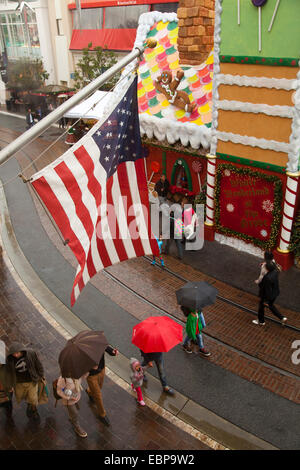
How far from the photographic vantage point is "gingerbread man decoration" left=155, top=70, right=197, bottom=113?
487 inches

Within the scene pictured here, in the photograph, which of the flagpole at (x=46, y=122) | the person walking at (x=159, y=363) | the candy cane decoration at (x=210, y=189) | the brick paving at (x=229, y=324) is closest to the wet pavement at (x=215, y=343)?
the brick paving at (x=229, y=324)

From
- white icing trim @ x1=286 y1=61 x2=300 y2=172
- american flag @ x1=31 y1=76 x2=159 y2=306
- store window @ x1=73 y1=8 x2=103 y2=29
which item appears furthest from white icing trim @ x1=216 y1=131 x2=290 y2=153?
store window @ x1=73 y1=8 x2=103 y2=29

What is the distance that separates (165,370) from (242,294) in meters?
3.22

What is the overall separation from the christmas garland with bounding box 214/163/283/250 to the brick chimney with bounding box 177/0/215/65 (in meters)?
3.65

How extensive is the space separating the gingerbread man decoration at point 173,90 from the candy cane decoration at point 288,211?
4.18 m

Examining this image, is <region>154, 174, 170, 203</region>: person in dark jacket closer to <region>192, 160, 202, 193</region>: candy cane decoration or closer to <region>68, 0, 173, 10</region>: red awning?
<region>192, 160, 202, 193</region>: candy cane decoration

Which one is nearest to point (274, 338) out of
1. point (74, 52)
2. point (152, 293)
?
point (152, 293)

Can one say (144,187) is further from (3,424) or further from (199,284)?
(3,424)

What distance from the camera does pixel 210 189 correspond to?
39.7 ft

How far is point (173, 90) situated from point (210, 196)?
3.70 meters

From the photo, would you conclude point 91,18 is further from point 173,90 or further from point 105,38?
point 173,90

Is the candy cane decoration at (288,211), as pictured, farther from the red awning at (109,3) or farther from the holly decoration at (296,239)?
the red awning at (109,3)

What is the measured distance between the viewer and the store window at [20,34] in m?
36.9

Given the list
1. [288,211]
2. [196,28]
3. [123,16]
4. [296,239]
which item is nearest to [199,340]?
[296,239]
